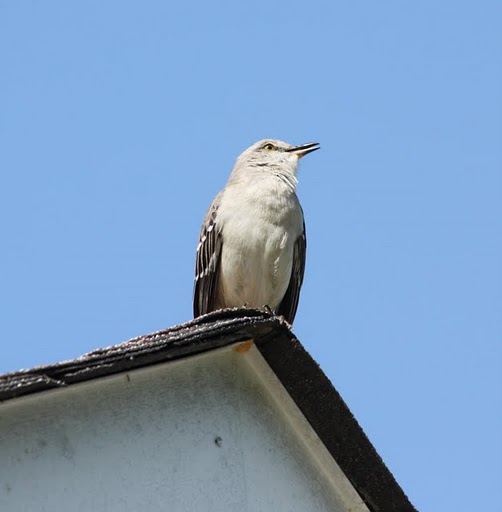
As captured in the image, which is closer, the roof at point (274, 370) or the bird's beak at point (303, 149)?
the roof at point (274, 370)

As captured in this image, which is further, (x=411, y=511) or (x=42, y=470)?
(x=411, y=511)

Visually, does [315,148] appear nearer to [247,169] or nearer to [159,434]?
[247,169]

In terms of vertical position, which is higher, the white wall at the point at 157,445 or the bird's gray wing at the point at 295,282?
the bird's gray wing at the point at 295,282

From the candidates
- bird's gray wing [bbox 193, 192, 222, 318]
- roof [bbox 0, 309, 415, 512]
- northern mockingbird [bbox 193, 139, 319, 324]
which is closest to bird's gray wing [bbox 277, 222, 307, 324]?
northern mockingbird [bbox 193, 139, 319, 324]

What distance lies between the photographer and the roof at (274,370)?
20.3 ft

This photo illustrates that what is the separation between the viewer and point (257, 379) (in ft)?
23.2

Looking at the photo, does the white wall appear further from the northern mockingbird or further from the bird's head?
the bird's head

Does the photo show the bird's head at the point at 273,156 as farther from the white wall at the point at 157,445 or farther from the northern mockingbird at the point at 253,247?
the white wall at the point at 157,445

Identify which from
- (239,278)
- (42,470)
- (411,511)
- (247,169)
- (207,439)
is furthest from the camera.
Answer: (247,169)

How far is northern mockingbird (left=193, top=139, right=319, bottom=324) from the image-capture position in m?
10.3

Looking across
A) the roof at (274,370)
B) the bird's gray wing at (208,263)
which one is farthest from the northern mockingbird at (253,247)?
the roof at (274,370)

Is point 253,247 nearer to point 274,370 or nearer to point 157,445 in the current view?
point 274,370

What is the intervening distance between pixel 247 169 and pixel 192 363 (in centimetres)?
442

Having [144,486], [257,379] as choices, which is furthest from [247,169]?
[144,486]
